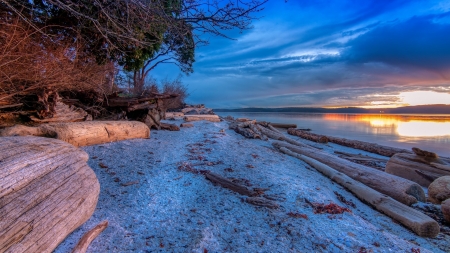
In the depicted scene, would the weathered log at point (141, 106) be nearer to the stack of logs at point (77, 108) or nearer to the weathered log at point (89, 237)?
the stack of logs at point (77, 108)

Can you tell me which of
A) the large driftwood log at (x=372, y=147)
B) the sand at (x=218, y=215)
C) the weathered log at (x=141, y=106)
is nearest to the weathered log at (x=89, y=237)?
the sand at (x=218, y=215)

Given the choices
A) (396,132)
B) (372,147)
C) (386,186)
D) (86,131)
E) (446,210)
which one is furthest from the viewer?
(396,132)

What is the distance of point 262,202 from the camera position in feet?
9.79

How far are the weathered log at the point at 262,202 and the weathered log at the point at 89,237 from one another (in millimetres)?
1642

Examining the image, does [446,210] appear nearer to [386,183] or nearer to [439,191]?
[386,183]

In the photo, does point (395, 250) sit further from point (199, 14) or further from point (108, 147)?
point (108, 147)

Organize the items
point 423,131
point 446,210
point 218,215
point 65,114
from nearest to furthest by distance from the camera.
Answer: point 218,215 → point 446,210 → point 65,114 → point 423,131

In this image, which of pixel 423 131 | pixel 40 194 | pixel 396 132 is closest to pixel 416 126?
pixel 423 131

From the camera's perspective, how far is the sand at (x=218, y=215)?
2230mm

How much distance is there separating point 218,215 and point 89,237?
4.21ft

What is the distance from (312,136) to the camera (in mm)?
12102

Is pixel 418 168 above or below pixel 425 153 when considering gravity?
below

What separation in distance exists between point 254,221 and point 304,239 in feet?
1.76

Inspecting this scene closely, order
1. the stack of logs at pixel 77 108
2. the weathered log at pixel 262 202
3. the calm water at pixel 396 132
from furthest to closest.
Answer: the calm water at pixel 396 132 < the stack of logs at pixel 77 108 < the weathered log at pixel 262 202
